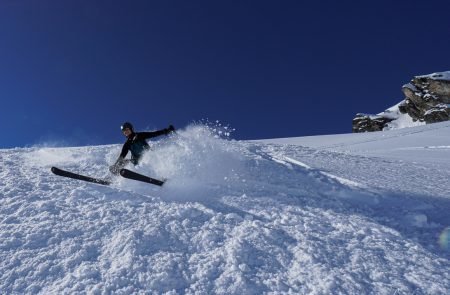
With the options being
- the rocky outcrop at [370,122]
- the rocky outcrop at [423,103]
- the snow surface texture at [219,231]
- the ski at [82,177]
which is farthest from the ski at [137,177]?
the rocky outcrop at [370,122]

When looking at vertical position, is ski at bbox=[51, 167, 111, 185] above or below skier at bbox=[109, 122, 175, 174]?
below

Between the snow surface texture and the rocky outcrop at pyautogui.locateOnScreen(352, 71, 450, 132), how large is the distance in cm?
12683

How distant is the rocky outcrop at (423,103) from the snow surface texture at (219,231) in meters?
127

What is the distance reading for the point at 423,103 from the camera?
12812 centimetres

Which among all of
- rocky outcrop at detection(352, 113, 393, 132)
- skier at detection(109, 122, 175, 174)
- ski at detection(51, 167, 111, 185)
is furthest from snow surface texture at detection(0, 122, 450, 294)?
rocky outcrop at detection(352, 113, 393, 132)

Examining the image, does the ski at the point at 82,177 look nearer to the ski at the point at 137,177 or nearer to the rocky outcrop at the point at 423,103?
the ski at the point at 137,177

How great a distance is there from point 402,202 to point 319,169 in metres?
3.49

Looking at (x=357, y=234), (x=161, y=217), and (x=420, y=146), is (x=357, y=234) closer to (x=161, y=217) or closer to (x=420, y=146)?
(x=161, y=217)

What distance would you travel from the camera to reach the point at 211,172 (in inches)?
393

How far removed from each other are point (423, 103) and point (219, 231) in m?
138

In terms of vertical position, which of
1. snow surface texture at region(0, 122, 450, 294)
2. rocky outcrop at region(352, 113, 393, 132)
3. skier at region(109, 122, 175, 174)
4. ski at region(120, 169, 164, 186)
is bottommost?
snow surface texture at region(0, 122, 450, 294)

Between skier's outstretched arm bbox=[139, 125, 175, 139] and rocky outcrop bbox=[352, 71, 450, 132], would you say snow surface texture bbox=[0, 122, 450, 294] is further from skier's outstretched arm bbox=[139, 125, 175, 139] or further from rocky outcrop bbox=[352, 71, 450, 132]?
rocky outcrop bbox=[352, 71, 450, 132]

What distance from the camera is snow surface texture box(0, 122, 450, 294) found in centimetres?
490

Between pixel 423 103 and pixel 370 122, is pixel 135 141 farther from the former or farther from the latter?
pixel 370 122
